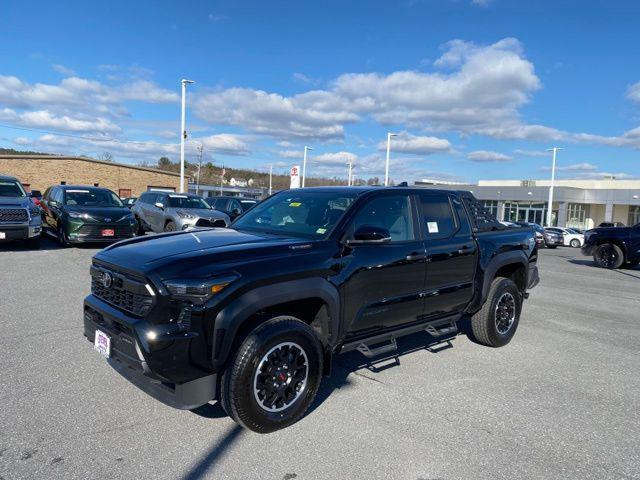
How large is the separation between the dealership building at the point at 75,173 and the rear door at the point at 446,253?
130 ft

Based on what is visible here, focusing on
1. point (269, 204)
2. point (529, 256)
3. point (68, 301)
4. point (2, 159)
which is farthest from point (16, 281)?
point (2, 159)

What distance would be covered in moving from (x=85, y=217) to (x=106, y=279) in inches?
390

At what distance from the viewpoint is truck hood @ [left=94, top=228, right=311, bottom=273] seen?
3.29 m

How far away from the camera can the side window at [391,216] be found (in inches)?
170

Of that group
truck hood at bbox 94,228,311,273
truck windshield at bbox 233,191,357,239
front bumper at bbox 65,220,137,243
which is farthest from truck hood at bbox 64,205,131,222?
truck hood at bbox 94,228,311,273

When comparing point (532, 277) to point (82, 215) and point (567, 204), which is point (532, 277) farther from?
point (567, 204)

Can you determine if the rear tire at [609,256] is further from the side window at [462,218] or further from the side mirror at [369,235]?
the side mirror at [369,235]

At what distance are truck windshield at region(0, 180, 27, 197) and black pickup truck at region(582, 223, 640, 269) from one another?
16.7 metres

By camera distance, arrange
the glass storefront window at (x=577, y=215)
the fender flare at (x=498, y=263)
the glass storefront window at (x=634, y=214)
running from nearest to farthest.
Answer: the fender flare at (x=498, y=263), the glass storefront window at (x=577, y=215), the glass storefront window at (x=634, y=214)

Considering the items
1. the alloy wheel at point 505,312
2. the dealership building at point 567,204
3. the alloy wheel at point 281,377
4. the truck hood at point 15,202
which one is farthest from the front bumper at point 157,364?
the dealership building at point 567,204

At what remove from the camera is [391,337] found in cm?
440

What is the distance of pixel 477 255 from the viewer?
5309 mm

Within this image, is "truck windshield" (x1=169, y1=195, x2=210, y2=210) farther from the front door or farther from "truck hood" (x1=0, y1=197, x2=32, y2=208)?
the front door

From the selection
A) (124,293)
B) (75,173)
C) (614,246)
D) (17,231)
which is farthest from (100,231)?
(75,173)
